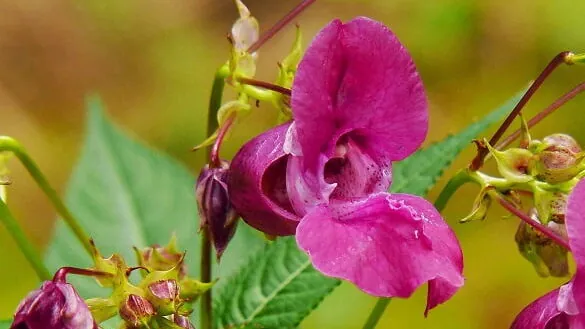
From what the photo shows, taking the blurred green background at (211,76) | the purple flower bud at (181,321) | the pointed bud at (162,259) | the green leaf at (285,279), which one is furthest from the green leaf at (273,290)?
the blurred green background at (211,76)

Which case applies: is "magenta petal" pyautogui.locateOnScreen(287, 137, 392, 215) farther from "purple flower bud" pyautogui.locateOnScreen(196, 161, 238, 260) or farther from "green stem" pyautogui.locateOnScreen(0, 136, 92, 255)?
"green stem" pyautogui.locateOnScreen(0, 136, 92, 255)

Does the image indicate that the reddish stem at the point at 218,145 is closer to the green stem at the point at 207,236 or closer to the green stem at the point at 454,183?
the green stem at the point at 207,236

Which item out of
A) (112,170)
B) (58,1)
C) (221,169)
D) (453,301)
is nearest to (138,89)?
(58,1)

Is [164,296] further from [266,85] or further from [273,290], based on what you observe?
[273,290]

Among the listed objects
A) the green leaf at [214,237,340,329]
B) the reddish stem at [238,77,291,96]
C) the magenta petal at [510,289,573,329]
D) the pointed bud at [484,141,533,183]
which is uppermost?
the reddish stem at [238,77,291,96]

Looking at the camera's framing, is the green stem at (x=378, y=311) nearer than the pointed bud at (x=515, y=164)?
No

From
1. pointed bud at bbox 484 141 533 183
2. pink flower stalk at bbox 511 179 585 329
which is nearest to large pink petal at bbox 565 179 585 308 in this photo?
pink flower stalk at bbox 511 179 585 329
